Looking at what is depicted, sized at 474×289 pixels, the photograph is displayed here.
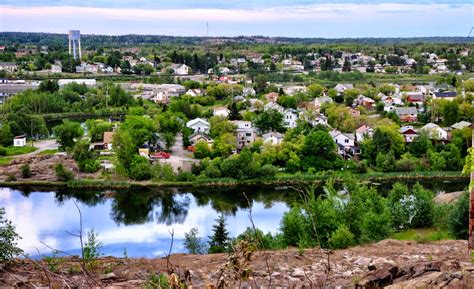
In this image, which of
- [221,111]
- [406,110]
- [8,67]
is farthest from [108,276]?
[8,67]

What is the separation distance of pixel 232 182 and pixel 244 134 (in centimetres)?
351

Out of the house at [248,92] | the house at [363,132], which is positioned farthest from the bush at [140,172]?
the house at [248,92]

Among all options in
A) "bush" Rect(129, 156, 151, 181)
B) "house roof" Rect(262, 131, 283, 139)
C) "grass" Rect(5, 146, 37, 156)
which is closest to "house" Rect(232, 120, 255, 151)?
"house roof" Rect(262, 131, 283, 139)

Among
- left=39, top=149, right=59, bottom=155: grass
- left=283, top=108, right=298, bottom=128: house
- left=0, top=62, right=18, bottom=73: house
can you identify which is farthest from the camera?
left=0, top=62, right=18, bottom=73: house

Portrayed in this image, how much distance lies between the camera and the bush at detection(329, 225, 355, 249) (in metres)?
5.44

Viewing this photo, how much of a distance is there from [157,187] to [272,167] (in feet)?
7.78

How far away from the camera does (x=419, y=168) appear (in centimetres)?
1326

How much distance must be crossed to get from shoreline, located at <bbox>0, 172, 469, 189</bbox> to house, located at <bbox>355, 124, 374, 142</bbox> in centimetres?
253

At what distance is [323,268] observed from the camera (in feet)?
13.0

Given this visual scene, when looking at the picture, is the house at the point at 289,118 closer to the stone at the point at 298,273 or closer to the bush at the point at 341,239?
the bush at the point at 341,239

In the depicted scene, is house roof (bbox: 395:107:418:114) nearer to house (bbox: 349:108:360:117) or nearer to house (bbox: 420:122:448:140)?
house (bbox: 349:108:360:117)

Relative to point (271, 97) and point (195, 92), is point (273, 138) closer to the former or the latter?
point (271, 97)

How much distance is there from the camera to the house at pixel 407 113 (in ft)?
61.3

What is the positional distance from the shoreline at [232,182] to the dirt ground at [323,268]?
749cm
